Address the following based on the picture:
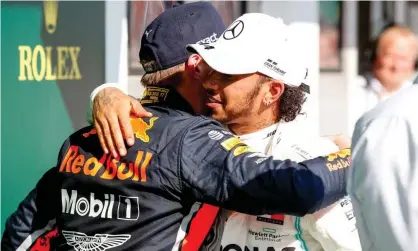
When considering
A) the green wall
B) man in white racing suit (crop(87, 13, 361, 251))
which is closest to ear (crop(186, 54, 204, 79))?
man in white racing suit (crop(87, 13, 361, 251))

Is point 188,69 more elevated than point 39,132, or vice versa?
point 188,69

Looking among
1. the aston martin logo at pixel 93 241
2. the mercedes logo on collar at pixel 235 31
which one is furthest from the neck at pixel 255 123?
the aston martin logo at pixel 93 241

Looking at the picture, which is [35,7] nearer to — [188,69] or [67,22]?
[67,22]

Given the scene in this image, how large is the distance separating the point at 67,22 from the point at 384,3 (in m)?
5.51

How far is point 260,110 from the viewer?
2611 millimetres

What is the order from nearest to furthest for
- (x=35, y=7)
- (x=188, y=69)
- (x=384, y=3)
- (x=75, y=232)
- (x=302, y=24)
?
(x=75, y=232), (x=188, y=69), (x=35, y=7), (x=302, y=24), (x=384, y=3)

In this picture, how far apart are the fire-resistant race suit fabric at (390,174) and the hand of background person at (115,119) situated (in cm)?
83

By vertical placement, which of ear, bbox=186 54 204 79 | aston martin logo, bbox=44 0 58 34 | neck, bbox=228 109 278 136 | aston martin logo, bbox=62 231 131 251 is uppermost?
aston martin logo, bbox=44 0 58 34

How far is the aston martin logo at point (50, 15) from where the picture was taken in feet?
14.0

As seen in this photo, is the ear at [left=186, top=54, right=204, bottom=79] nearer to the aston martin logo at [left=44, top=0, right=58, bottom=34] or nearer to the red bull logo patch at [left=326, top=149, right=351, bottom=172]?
the red bull logo patch at [left=326, top=149, right=351, bottom=172]

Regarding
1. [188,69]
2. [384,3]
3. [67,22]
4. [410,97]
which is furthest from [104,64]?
[384,3]

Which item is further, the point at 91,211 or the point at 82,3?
the point at 82,3

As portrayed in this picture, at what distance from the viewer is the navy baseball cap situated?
260 centimetres

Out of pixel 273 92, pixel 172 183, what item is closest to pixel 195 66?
pixel 273 92
